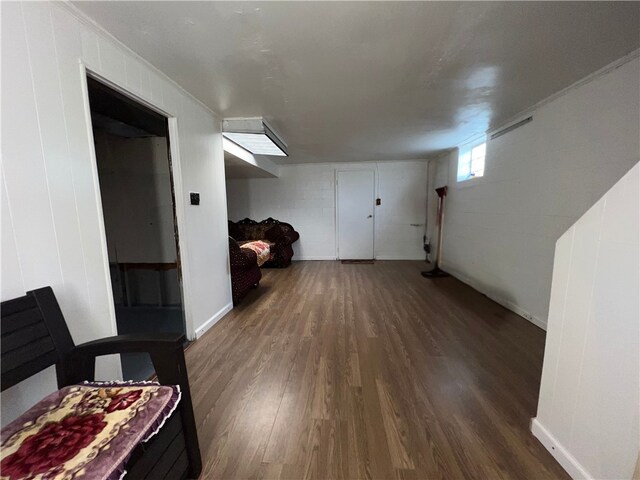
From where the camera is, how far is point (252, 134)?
2.91 m

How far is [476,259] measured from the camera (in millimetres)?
3527

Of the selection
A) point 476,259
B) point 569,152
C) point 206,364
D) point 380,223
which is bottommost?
point 206,364

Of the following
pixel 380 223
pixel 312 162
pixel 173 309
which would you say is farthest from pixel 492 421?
pixel 312 162

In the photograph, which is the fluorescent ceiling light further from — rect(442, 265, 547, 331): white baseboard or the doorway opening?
rect(442, 265, 547, 331): white baseboard

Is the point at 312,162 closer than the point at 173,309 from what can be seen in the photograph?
No

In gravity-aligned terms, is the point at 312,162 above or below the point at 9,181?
above

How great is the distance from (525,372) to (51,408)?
2564 mm

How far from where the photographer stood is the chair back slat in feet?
2.75

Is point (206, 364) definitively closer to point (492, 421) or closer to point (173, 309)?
point (173, 309)

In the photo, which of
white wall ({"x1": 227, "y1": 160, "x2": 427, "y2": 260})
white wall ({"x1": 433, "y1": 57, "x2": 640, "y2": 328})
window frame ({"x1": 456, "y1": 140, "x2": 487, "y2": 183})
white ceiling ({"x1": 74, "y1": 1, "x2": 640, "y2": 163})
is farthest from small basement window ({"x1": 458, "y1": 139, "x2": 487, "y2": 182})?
white wall ({"x1": 227, "y1": 160, "x2": 427, "y2": 260})

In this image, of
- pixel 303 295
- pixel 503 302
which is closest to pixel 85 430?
pixel 303 295

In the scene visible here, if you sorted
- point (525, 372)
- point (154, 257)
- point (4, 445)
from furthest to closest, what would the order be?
point (154, 257)
point (525, 372)
point (4, 445)

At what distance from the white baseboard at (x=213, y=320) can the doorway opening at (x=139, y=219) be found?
0.54 feet

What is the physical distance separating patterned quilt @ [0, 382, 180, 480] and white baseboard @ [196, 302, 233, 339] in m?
1.34
